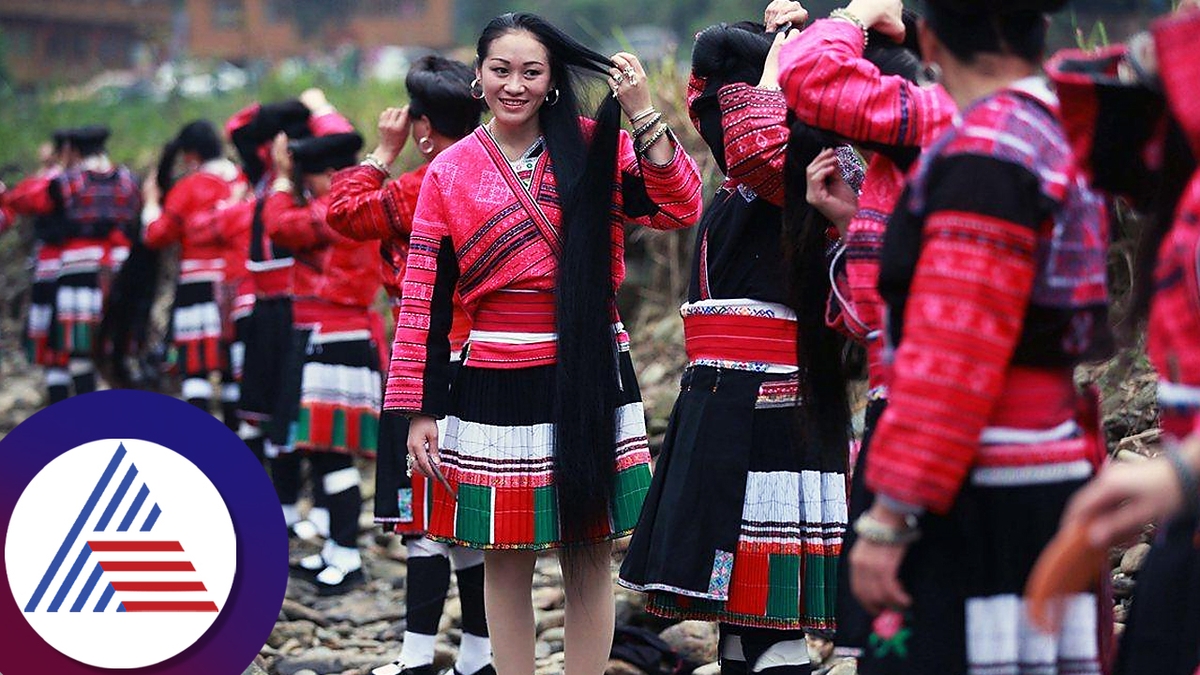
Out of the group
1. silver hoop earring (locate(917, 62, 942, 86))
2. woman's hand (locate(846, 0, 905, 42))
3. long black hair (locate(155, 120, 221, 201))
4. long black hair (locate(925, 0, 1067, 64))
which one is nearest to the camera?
long black hair (locate(925, 0, 1067, 64))

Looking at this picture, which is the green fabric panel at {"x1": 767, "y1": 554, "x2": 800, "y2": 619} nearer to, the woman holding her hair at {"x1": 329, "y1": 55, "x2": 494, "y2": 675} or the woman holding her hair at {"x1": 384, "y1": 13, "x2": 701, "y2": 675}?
the woman holding her hair at {"x1": 384, "y1": 13, "x2": 701, "y2": 675}

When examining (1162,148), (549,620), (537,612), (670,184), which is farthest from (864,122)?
(537,612)

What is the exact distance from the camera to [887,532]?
2.42 m

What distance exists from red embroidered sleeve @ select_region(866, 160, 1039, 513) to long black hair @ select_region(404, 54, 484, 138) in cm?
277

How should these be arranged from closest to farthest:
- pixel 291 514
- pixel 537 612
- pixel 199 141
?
pixel 537 612 → pixel 291 514 → pixel 199 141

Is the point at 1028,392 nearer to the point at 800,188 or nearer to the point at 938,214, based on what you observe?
the point at 938,214

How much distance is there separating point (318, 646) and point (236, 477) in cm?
193

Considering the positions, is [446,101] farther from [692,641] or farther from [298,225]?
[692,641]

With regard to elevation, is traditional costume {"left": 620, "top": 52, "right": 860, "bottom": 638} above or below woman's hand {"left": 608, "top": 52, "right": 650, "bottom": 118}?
below

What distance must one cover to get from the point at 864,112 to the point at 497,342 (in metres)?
1.42

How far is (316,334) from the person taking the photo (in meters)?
6.25

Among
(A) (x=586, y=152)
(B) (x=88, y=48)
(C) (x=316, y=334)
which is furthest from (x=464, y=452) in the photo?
(B) (x=88, y=48)

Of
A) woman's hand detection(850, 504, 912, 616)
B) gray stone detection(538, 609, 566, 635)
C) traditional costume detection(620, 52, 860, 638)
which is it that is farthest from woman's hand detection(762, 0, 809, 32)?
gray stone detection(538, 609, 566, 635)

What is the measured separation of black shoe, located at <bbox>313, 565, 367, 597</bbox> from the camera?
6406 millimetres
